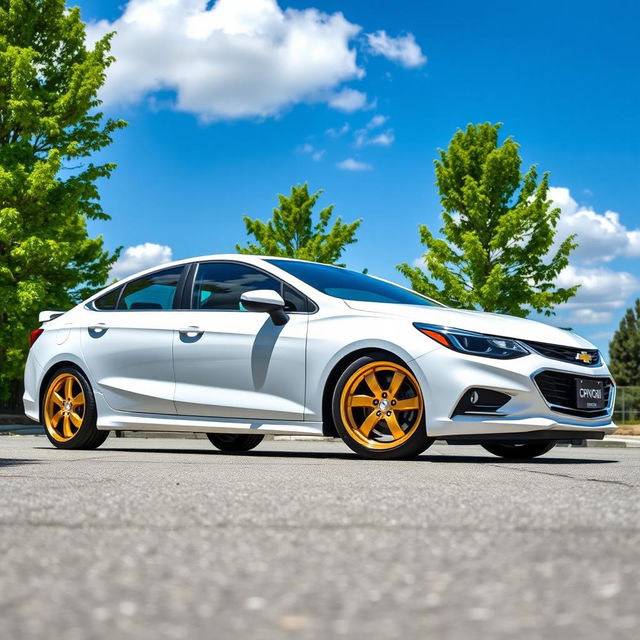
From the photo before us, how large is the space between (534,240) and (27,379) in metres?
18.5

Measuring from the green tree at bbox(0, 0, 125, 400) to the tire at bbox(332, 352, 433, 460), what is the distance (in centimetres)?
1292

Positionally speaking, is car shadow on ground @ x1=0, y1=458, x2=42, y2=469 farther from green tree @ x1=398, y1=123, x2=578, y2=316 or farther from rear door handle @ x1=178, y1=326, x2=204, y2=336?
green tree @ x1=398, y1=123, x2=578, y2=316

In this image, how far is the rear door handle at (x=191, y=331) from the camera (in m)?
7.46

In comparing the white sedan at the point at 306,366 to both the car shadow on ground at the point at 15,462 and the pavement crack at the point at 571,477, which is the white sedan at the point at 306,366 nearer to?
the pavement crack at the point at 571,477

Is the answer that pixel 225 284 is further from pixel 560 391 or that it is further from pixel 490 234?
pixel 490 234

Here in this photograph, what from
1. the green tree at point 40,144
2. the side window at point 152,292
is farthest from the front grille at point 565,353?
the green tree at point 40,144

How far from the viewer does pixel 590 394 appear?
264 inches

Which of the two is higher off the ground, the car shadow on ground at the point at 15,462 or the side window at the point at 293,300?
the side window at the point at 293,300

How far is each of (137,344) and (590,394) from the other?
11.8ft

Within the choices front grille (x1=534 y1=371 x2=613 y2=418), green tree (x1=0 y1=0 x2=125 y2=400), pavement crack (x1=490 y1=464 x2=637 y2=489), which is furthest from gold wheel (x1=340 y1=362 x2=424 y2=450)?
green tree (x1=0 y1=0 x2=125 y2=400)

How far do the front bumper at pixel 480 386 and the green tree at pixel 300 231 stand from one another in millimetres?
23166

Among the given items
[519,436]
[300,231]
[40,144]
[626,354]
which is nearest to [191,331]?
[519,436]

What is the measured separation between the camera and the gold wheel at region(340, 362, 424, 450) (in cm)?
645

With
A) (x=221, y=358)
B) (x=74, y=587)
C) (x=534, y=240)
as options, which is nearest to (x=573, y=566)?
(x=74, y=587)
